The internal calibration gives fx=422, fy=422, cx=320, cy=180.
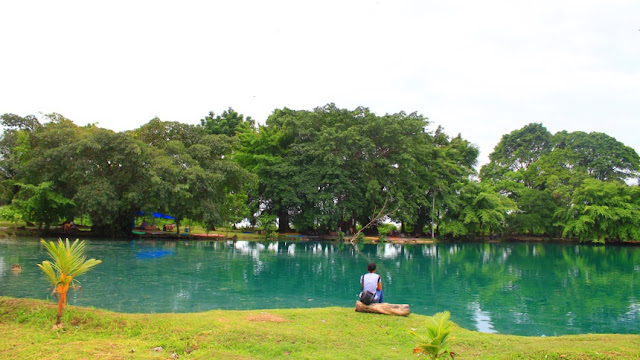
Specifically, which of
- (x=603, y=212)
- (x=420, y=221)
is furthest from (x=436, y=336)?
(x=420, y=221)

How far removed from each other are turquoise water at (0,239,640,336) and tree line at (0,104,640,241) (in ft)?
19.0

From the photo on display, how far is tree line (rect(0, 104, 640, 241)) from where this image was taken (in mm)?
27672

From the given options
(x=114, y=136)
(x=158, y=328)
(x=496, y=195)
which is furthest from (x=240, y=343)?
(x=496, y=195)

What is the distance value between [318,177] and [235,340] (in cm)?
3187

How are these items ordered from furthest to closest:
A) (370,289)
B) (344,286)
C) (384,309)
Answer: (344,286) < (370,289) < (384,309)

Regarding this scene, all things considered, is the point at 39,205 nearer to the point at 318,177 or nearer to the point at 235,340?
the point at 318,177

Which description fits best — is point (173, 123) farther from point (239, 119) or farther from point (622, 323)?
point (622, 323)

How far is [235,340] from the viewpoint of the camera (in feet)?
20.5

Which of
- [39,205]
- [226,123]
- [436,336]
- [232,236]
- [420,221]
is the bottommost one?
[232,236]

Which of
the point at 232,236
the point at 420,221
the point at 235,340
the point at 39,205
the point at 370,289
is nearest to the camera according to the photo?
the point at 235,340

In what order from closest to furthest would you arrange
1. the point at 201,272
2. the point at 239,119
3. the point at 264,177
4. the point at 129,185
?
the point at 201,272, the point at 129,185, the point at 264,177, the point at 239,119

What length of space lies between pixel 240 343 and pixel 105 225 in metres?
28.4

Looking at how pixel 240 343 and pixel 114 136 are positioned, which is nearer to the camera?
pixel 240 343

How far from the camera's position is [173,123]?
3253cm
